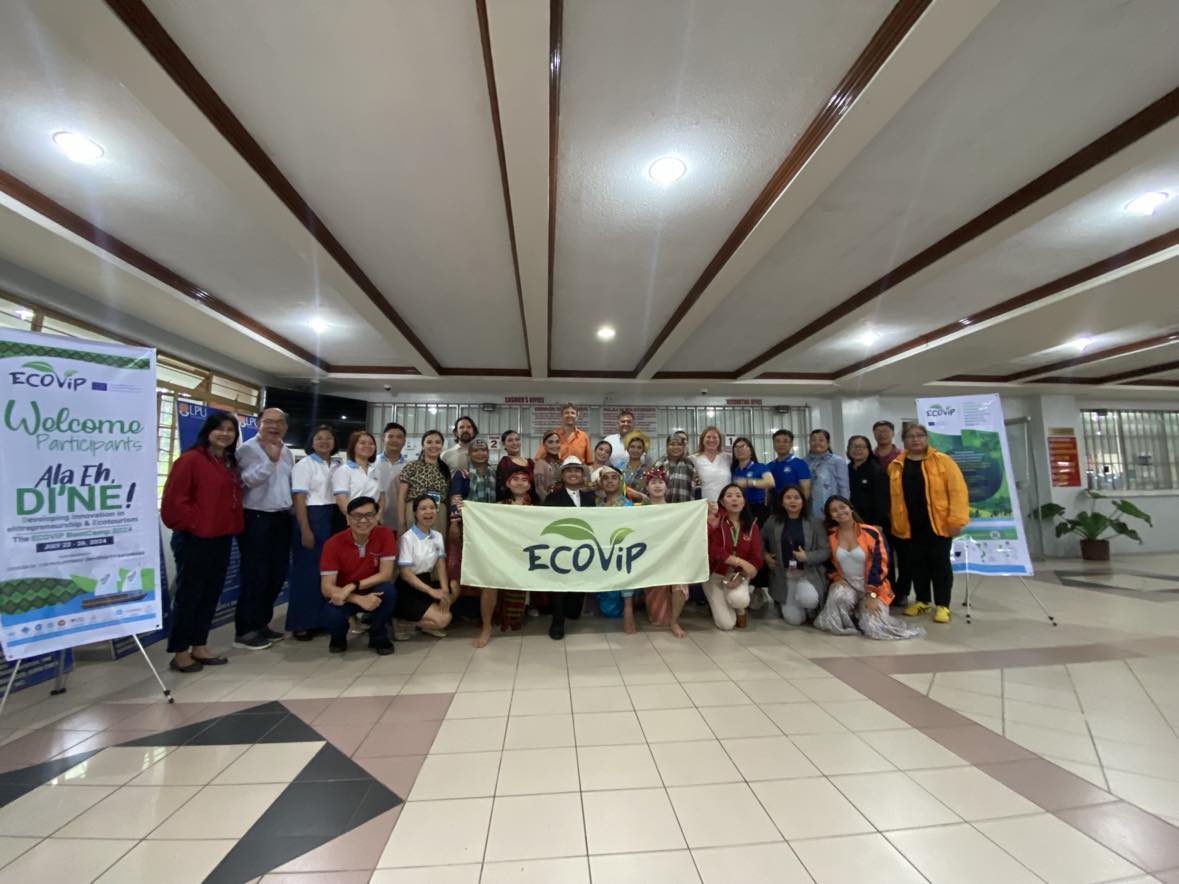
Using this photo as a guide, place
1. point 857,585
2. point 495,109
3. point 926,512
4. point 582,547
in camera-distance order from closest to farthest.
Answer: point 495,109 → point 582,547 → point 857,585 → point 926,512

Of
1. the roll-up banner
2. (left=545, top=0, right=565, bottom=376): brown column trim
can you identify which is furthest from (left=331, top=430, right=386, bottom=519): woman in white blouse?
the roll-up banner

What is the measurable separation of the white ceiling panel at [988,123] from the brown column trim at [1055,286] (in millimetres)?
687

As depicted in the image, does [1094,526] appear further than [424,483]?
Yes

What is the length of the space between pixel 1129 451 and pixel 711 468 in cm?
1027

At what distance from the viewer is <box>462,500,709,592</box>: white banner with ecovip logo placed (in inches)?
135

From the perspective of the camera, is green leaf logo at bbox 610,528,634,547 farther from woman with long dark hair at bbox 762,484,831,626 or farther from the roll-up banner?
the roll-up banner

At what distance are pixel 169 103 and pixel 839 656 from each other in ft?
16.0

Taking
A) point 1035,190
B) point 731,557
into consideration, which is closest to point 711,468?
point 731,557

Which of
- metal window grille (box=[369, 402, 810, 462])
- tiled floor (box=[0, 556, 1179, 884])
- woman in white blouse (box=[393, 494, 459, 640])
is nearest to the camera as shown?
tiled floor (box=[0, 556, 1179, 884])

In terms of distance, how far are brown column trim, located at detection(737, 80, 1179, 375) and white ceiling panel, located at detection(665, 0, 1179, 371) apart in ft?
0.24

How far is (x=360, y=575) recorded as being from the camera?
3.21 metres

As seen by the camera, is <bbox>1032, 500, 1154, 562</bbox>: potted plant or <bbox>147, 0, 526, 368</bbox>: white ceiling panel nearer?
<bbox>147, 0, 526, 368</bbox>: white ceiling panel

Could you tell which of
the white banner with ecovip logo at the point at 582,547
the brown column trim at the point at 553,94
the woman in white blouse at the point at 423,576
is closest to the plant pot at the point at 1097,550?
the white banner with ecovip logo at the point at 582,547

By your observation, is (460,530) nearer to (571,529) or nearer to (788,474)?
(571,529)
